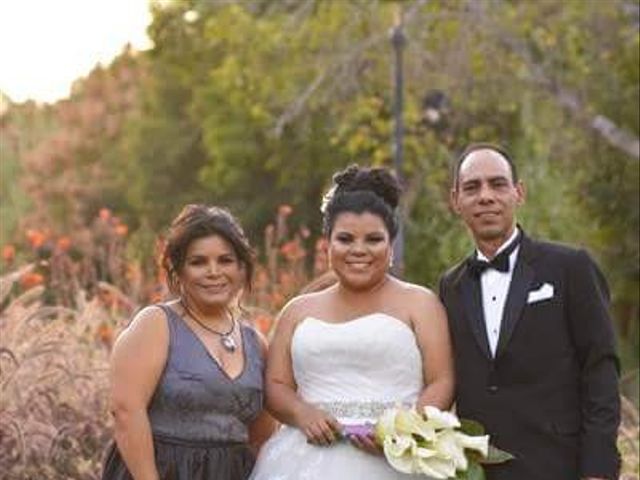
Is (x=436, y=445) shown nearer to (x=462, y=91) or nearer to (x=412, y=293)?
(x=412, y=293)

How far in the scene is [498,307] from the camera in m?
6.45

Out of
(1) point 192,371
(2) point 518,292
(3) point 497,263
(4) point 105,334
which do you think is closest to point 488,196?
(3) point 497,263

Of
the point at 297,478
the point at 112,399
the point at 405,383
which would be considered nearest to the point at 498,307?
the point at 405,383

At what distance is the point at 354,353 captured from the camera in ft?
21.9

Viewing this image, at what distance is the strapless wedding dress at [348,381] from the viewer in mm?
6629

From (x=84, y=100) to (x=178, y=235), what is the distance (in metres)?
39.8

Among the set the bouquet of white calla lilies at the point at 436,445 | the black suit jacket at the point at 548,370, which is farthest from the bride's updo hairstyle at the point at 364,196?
the bouquet of white calla lilies at the point at 436,445

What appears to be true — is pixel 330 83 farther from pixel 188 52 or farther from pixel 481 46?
pixel 188 52

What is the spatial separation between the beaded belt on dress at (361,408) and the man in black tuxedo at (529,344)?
31 cm

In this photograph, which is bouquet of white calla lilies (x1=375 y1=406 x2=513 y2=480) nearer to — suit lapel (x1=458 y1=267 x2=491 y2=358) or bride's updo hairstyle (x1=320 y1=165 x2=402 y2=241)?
suit lapel (x1=458 y1=267 x2=491 y2=358)

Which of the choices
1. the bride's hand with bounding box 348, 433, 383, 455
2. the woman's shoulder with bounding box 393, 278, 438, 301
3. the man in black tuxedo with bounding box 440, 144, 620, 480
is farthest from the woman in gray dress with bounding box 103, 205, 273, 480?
the man in black tuxedo with bounding box 440, 144, 620, 480

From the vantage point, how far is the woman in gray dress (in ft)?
21.6

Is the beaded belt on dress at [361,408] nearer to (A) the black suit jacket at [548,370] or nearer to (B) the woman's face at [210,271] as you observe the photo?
(A) the black suit jacket at [548,370]

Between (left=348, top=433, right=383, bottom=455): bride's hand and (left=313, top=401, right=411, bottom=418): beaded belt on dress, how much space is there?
12 centimetres
